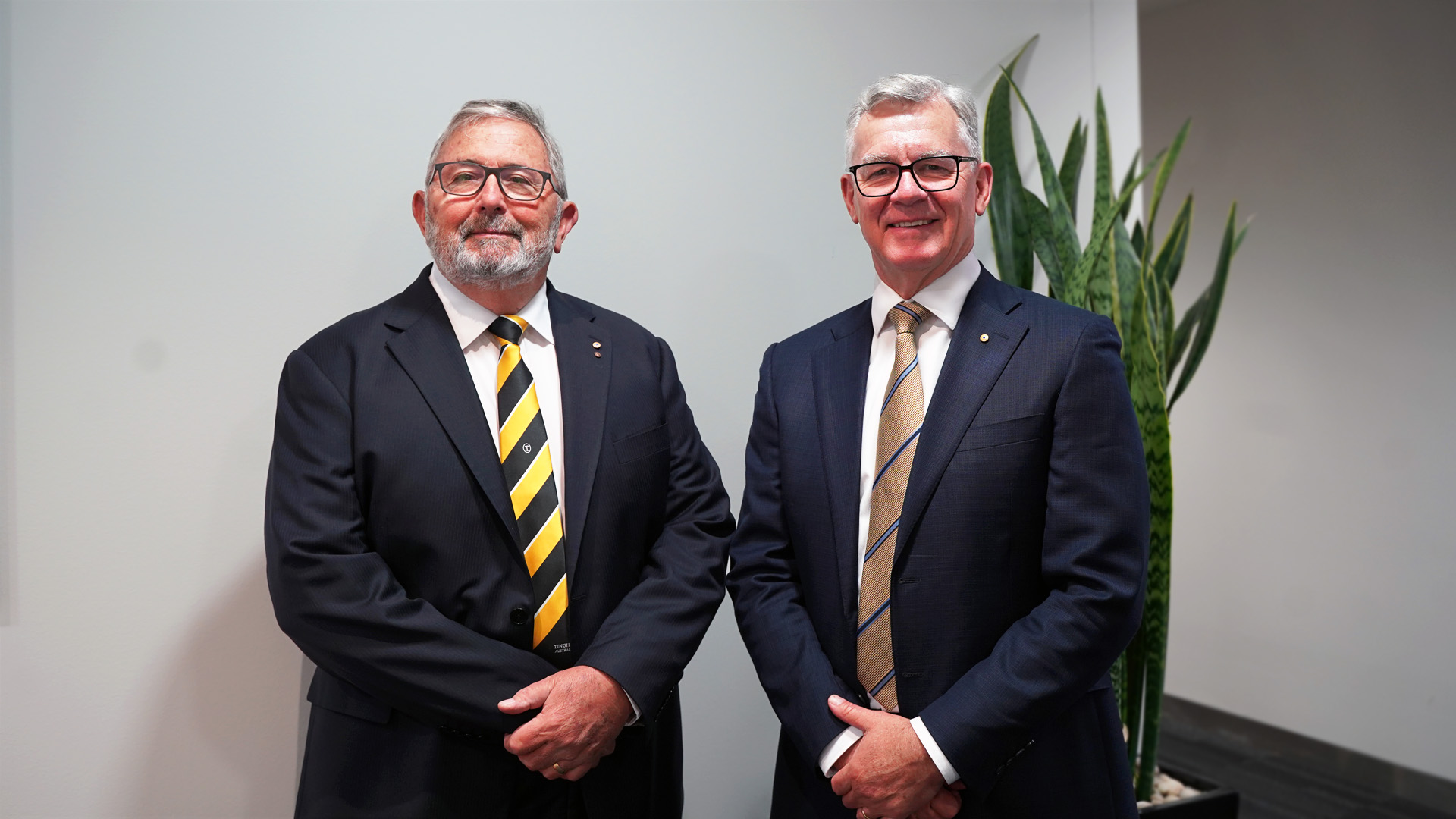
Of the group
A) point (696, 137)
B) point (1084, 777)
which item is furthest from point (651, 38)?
point (1084, 777)

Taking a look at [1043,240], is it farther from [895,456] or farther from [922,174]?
[895,456]

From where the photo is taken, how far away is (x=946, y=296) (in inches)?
66.3

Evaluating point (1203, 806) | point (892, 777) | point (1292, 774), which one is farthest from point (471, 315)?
point (1292, 774)

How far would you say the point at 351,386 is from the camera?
166cm

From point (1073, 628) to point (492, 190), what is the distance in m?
1.24

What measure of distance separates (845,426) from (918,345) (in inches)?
7.7

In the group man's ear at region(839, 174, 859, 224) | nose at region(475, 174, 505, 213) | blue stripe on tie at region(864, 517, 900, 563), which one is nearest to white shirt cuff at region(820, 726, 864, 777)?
blue stripe on tie at region(864, 517, 900, 563)

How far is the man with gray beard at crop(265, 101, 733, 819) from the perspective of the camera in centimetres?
154

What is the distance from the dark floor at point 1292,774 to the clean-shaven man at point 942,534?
6.43 feet

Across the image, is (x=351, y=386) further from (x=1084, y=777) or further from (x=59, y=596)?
(x=1084, y=777)

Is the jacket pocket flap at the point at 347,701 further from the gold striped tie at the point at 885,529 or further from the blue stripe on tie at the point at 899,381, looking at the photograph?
the blue stripe on tie at the point at 899,381

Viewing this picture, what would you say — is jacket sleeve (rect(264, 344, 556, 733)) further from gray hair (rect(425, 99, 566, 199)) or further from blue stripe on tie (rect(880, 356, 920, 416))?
blue stripe on tie (rect(880, 356, 920, 416))

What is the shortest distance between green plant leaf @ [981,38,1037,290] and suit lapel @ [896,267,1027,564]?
1.18m

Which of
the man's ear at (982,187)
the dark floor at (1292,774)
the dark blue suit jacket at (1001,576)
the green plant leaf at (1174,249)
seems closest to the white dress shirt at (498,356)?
the dark blue suit jacket at (1001,576)
